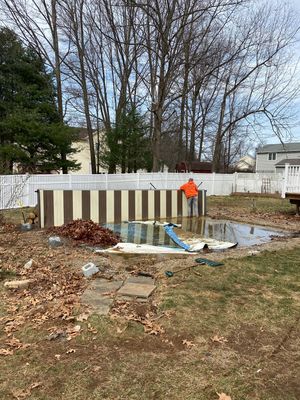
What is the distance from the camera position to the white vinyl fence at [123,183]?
563 inches

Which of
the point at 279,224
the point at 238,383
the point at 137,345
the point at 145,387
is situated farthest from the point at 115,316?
the point at 279,224

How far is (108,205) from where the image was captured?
387 inches

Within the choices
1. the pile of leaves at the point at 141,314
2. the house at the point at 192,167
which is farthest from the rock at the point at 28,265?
the house at the point at 192,167

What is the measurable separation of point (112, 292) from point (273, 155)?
52.2 metres

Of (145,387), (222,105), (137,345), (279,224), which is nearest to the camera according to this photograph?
(145,387)

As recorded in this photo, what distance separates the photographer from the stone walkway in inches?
151

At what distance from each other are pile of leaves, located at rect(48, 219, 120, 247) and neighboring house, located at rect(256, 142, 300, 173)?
46.8 m

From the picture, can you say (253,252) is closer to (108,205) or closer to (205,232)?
(205,232)

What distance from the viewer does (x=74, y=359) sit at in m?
2.80

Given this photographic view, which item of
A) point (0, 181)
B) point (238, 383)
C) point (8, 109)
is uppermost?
point (8, 109)

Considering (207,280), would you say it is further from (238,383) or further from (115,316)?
(238,383)

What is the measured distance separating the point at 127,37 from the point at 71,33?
383cm

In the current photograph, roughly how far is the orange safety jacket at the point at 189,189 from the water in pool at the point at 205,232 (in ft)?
3.43

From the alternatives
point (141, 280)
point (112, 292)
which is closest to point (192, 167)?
point (141, 280)
